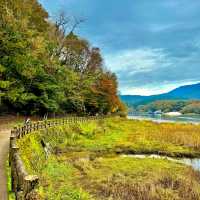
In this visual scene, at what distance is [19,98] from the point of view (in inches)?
1490

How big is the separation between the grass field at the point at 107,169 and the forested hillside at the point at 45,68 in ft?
27.0

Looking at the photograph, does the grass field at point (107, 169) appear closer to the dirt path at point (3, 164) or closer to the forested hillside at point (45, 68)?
the dirt path at point (3, 164)

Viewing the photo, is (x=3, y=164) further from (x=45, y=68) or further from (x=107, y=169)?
(x=45, y=68)

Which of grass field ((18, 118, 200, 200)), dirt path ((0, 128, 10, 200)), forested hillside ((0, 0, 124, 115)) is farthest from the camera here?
forested hillside ((0, 0, 124, 115))

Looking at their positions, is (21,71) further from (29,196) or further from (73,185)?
(29,196)

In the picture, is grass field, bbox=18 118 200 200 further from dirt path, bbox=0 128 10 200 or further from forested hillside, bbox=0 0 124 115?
forested hillside, bbox=0 0 124 115

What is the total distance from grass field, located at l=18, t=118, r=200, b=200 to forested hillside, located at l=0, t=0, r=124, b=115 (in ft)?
27.0

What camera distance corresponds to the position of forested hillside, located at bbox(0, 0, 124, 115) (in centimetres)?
3266

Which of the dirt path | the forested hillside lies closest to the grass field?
the dirt path

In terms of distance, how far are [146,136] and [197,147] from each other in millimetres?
7527

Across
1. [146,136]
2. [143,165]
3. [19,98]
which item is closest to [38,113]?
[19,98]

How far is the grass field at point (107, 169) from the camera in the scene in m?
14.9

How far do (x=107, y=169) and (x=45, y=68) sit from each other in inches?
1019

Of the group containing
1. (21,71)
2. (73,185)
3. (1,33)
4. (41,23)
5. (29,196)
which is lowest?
(73,185)
